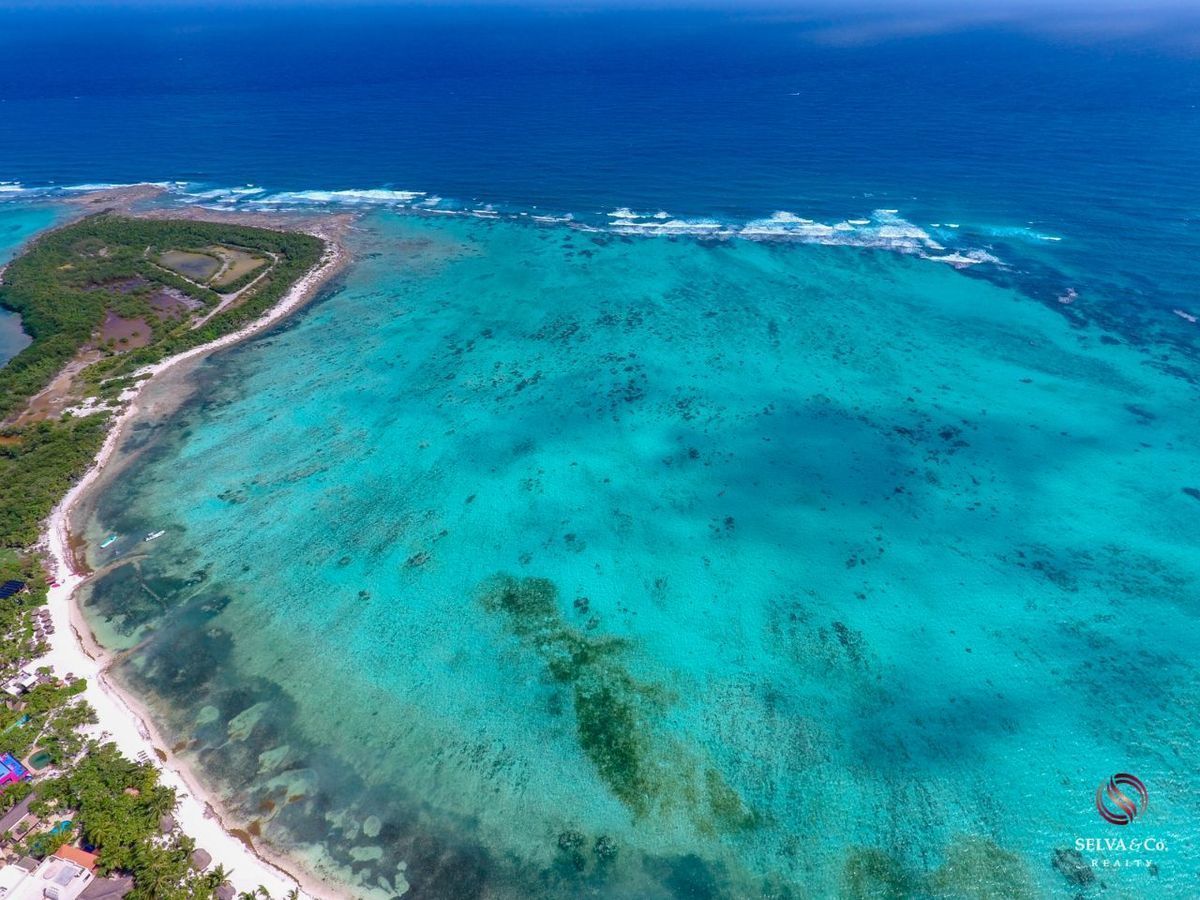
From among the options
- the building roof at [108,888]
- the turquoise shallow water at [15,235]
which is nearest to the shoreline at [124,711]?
the building roof at [108,888]

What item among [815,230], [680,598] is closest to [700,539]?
[680,598]

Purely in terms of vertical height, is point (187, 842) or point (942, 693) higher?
point (187, 842)

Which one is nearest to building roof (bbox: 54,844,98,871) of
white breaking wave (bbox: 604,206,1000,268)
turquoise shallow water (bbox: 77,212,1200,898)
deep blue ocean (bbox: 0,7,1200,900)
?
deep blue ocean (bbox: 0,7,1200,900)

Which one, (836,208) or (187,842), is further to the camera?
(836,208)

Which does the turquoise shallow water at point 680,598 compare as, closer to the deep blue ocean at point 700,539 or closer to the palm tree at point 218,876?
the deep blue ocean at point 700,539

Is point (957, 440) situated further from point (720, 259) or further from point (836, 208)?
point (836, 208)

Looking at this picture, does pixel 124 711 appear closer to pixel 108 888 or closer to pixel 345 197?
pixel 108 888

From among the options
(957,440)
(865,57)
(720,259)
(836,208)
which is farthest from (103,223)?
(865,57)
